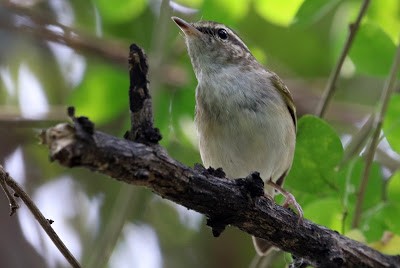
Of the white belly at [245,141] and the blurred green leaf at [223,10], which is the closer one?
the white belly at [245,141]

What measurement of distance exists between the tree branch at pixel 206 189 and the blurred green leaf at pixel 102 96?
2329 mm

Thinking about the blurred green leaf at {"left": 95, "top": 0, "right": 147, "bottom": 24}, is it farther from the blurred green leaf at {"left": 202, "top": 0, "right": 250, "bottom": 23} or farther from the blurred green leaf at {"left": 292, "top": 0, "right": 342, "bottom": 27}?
the blurred green leaf at {"left": 292, "top": 0, "right": 342, "bottom": 27}

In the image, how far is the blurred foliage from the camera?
154 inches

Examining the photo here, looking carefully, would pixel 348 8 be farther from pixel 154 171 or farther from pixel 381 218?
pixel 154 171

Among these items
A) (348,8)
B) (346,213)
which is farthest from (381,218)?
(348,8)

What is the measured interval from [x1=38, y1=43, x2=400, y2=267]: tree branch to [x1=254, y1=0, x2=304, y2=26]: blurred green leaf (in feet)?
5.97

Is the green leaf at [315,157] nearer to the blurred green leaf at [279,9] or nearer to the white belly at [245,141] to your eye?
the white belly at [245,141]

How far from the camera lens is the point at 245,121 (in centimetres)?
383

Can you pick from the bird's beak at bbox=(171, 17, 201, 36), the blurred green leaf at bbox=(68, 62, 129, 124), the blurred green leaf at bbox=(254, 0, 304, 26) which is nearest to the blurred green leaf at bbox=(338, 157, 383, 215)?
the blurred green leaf at bbox=(254, 0, 304, 26)

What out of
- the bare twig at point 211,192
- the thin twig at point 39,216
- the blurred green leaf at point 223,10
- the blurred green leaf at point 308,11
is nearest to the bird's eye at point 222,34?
the blurred green leaf at point 223,10

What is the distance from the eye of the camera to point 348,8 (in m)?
5.37

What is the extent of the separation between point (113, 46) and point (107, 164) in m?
3.36

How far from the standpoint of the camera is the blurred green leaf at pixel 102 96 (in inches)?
201

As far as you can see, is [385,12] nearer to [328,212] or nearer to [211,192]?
[328,212]
